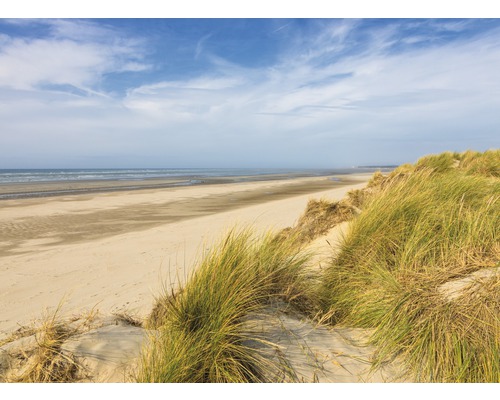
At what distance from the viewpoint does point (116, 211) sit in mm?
14461

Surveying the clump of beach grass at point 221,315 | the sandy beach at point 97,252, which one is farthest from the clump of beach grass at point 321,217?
the clump of beach grass at point 221,315

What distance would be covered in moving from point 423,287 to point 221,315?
176 centimetres

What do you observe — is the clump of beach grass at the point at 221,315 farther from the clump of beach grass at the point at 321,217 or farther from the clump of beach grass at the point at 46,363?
the clump of beach grass at the point at 321,217

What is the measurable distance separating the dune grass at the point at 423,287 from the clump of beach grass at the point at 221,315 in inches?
23.1

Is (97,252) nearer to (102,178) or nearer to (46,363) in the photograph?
(46,363)

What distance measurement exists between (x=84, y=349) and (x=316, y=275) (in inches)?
92.3

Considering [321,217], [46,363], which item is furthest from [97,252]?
[46,363]

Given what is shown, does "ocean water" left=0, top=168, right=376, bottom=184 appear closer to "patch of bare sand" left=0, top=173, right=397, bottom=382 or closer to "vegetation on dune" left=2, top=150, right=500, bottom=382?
"patch of bare sand" left=0, top=173, right=397, bottom=382

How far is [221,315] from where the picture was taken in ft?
7.80

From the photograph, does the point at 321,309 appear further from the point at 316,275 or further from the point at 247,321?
the point at 247,321

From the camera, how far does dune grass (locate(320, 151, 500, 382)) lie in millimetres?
2162

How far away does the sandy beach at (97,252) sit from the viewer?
15.5 feet

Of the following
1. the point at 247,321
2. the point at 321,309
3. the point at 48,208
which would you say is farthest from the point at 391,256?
the point at 48,208

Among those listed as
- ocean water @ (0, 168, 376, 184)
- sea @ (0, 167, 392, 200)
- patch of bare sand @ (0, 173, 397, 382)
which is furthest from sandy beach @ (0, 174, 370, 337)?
ocean water @ (0, 168, 376, 184)
